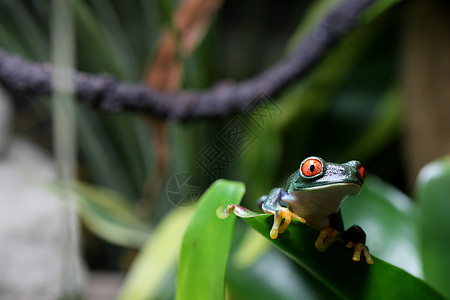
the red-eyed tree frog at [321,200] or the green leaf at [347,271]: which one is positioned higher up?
the red-eyed tree frog at [321,200]

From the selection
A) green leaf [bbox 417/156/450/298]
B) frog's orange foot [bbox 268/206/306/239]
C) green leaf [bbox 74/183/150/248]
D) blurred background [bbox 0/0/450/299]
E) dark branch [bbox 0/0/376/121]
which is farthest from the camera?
green leaf [bbox 74/183/150/248]

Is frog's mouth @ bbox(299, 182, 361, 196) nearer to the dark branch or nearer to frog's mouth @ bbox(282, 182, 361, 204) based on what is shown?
frog's mouth @ bbox(282, 182, 361, 204)

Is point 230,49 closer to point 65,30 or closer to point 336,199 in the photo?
point 65,30

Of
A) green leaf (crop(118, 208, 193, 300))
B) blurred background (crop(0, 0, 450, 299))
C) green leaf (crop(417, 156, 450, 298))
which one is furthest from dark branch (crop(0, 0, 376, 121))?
green leaf (crop(417, 156, 450, 298))

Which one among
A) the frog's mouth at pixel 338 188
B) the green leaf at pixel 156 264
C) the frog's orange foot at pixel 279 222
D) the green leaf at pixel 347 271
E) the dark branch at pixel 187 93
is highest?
the dark branch at pixel 187 93

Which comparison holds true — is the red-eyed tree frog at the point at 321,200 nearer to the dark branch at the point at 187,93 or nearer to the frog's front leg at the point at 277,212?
the frog's front leg at the point at 277,212

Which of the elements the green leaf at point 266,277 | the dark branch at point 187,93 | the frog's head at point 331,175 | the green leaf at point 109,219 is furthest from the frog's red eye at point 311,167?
the green leaf at point 109,219

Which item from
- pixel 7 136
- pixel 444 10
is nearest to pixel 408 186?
pixel 444 10
